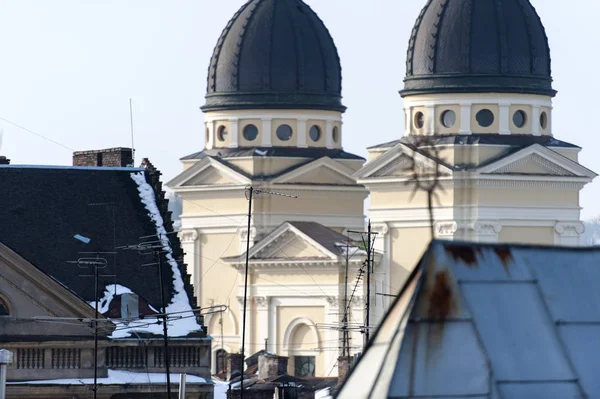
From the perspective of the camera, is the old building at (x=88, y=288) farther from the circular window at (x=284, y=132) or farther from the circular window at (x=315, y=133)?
the circular window at (x=284, y=132)

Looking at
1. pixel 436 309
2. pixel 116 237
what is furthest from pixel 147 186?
pixel 436 309

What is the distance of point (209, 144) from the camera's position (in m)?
112

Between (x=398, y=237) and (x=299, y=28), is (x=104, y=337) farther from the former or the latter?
(x=299, y=28)

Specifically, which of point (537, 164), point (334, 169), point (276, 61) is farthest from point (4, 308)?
point (276, 61)

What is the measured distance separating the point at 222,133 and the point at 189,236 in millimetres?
4844

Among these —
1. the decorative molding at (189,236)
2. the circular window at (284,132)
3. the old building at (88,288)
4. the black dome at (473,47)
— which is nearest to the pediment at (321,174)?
the circular window at (284,132)

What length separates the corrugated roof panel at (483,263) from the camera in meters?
10.6

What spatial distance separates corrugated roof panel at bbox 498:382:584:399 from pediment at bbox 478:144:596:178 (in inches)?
3496

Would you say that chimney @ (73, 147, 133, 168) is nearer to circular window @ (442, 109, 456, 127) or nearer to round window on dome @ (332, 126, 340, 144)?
circular window @ (442, 109, 456, 127)

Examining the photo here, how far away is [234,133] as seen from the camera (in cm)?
11038

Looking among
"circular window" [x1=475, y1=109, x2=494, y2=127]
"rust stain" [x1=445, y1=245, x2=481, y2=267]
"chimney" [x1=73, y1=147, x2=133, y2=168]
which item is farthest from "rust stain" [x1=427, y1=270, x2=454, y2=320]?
"circular window" [x1=475, y1=109, x2=494, y2=127]

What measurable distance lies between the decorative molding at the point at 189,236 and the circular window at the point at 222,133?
4305 mm

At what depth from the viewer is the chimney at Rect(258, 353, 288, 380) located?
64838 millimetres

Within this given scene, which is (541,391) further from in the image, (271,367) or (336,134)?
(336,134)
